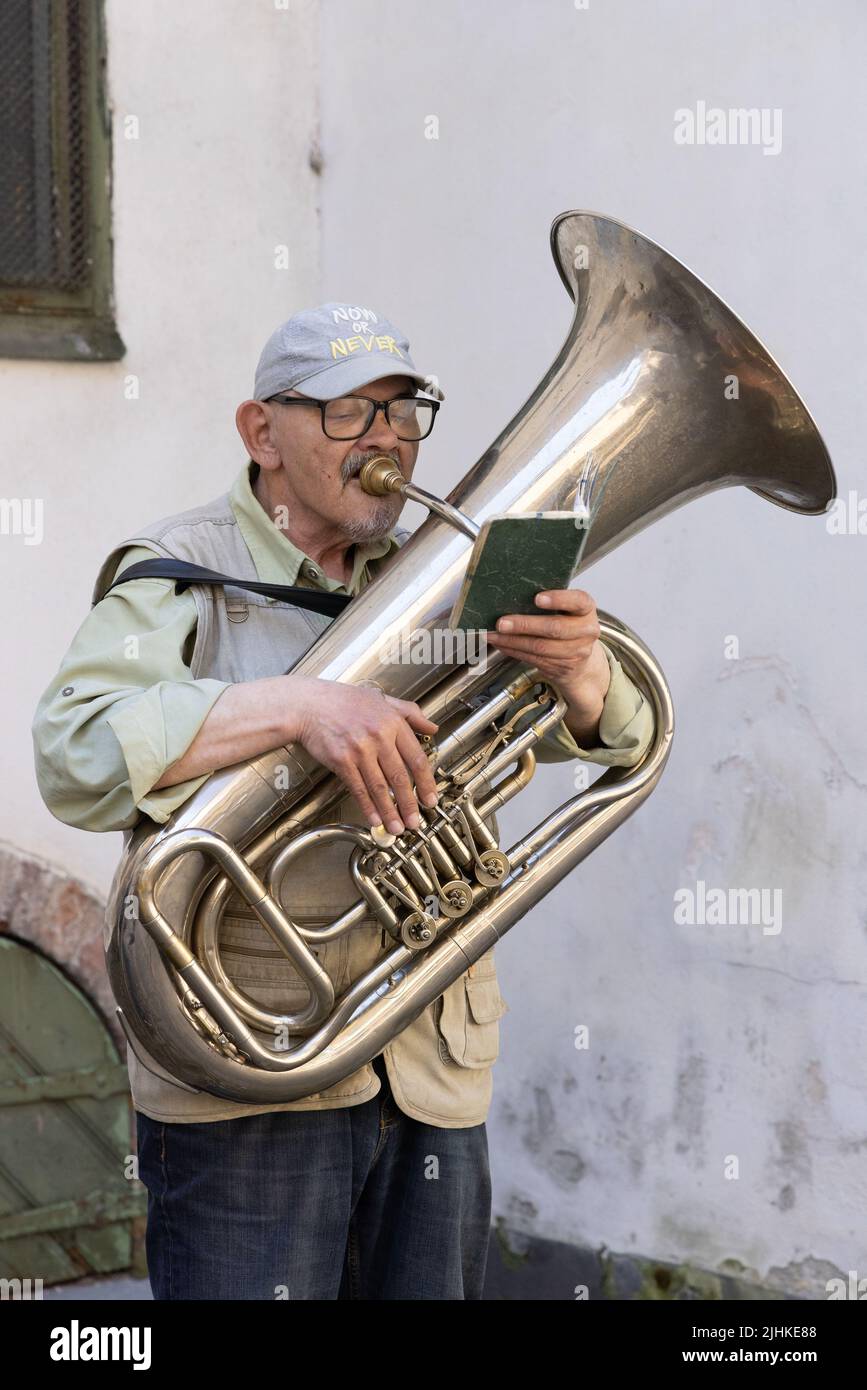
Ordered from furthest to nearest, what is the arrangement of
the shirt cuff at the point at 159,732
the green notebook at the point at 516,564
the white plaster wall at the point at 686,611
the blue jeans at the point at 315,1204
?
1. the white plaster wall at the point at 686,611
2. the blue jeans at the point at 315,1204
3. the shirt cuff at the point at 159,732
4. the green notebook at the point at 516,564

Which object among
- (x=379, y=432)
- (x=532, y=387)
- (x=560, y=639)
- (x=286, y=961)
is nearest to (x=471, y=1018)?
(x=286, y=961)

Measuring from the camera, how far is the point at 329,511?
2.14 metres

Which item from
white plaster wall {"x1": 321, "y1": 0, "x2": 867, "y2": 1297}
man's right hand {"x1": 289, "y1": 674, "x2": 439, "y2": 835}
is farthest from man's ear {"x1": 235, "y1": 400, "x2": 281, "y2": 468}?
white plaster wall {"x1": 321, "y1": 0, "x2": 867, "y2": 1297}

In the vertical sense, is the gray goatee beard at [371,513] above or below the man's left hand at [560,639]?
above

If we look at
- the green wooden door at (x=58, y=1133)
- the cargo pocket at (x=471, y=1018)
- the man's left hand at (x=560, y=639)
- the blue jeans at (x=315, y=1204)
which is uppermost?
the man's left hand at (x=560, y=639)

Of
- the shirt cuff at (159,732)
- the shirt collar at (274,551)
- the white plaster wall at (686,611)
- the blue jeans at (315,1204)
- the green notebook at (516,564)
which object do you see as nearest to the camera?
the green notebook at (516,564)

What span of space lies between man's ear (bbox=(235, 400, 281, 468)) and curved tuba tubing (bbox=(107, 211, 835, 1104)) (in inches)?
6.5

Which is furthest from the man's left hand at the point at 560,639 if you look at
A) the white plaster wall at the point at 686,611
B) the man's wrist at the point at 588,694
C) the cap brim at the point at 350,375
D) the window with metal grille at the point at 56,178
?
the window with metal grille at the point at 56,178

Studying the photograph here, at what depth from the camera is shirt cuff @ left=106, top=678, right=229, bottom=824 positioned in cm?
190

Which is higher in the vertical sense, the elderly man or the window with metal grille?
the window with metal grille

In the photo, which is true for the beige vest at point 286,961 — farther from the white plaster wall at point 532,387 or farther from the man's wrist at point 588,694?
the white plaster wall at point 532,387

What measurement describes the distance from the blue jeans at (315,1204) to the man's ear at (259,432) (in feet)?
2.76

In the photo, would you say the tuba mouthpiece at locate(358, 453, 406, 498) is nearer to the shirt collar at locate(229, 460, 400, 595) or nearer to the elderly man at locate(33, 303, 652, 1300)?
the elderly man at locate(33, 303, 652, 1300)

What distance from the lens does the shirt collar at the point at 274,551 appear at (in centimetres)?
217
